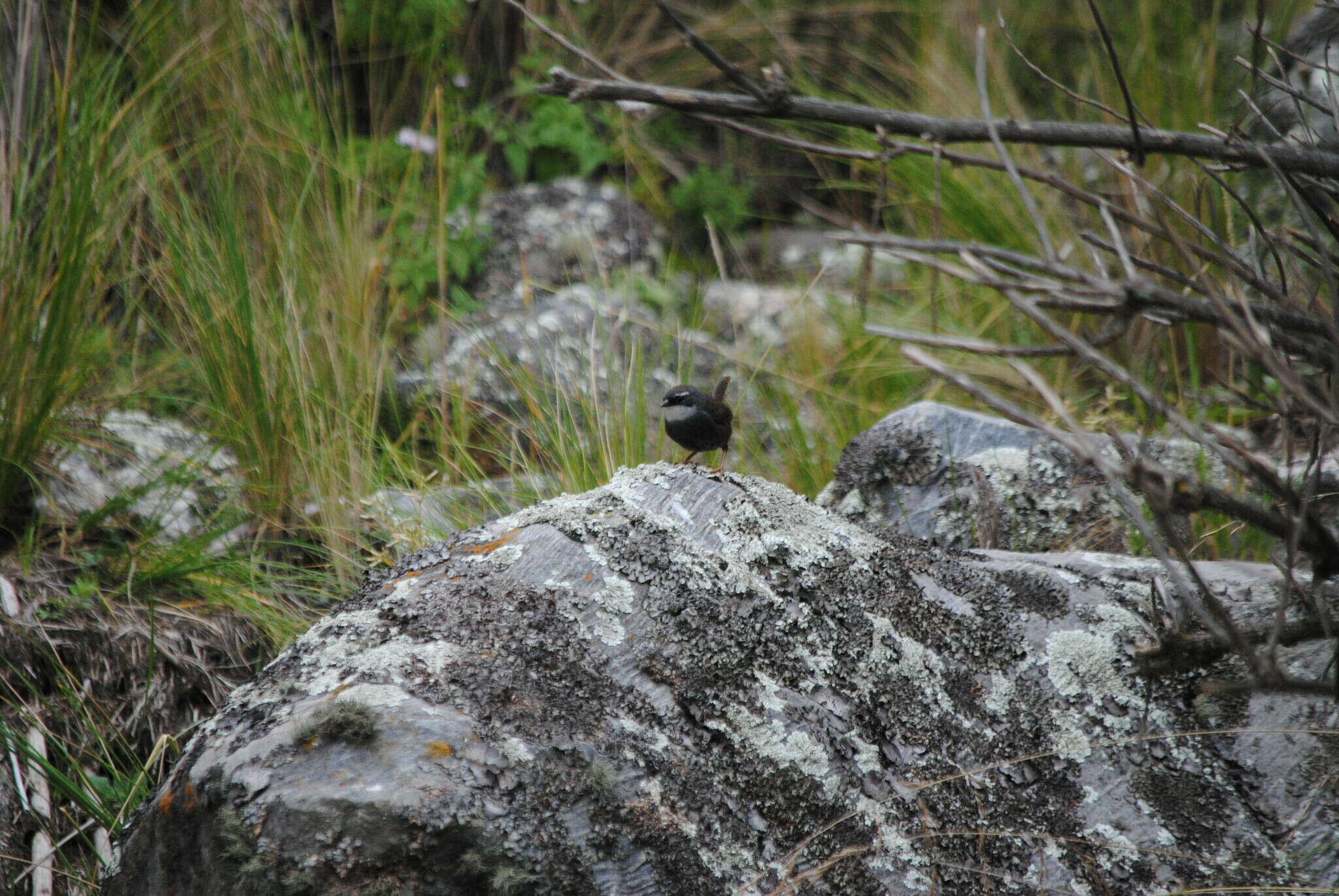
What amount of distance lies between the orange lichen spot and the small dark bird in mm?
1101

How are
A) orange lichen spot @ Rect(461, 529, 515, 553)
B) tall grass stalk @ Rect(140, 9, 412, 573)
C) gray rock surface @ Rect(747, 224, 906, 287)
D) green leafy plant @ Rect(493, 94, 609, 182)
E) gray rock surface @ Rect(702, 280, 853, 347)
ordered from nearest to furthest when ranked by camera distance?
orange lichen spot @ Rect(461, 529, 515, 553) → tall grass stalk @ Rect(140, 9, 412, 573) → gray rock surface @ Rect(702, 280, 853, 347) → gray rock surface @ Rect(747, 224, 906, 287) → green leafy plant @ Rect(493, 94, 609, 182)

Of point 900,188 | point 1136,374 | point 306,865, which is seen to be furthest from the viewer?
point 900,188

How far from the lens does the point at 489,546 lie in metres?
1.80

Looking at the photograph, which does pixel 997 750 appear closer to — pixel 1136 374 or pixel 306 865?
pixel 306 865

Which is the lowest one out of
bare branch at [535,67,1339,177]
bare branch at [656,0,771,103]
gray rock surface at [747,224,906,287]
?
gray rock surface at [747,224,906,287]

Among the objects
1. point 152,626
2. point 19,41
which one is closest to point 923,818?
point 152,626

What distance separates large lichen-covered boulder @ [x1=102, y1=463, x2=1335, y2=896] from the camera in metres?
1.36

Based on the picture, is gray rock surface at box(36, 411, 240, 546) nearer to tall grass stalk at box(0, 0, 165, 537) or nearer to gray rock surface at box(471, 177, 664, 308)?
tall grass stalk at box(0, 0, 165, 537)

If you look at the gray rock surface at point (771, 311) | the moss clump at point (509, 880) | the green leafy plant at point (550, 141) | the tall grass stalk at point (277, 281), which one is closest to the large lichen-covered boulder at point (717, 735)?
the moss clump at point (509, 880)

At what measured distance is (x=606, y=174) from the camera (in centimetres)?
598

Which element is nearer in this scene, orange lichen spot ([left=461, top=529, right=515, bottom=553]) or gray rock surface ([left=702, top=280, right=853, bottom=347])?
orange lichen spot ([left=461, top=529, right=515, bottom=553])

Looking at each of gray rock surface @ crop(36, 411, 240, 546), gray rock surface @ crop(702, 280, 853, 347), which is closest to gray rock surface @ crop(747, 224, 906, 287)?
gray rock surface @ crop(702, 280, 853, 347)

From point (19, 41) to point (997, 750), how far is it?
12.1 ft

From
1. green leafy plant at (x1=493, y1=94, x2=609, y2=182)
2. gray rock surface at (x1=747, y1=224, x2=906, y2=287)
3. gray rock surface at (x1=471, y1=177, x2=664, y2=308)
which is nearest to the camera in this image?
gray rock surface at (x1=471, y1=177, x2=664, y2=308)
